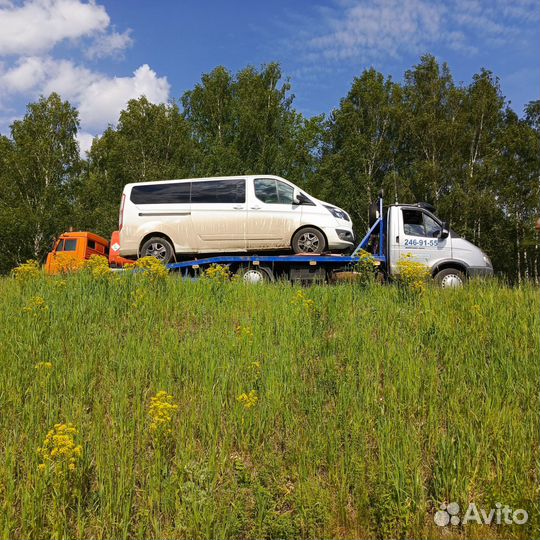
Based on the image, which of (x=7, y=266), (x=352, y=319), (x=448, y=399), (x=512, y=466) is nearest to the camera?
(x=512, y=466)

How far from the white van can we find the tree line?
54.6ft

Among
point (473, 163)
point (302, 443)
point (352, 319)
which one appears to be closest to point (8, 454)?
point (302, 443)

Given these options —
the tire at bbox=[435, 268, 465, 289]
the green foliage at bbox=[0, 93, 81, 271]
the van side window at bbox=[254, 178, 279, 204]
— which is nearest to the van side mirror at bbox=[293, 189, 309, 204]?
the van side window at bbox=[254, 178, 279, 204]

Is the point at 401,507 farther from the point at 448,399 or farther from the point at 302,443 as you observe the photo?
the point at 448,399

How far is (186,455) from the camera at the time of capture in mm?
2773

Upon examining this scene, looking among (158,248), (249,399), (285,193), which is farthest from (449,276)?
(249,399)

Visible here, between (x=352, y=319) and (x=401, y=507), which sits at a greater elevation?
(x=352, y=319)

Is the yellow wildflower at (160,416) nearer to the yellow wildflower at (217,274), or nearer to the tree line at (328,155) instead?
the yellow wildflower at (217,274)

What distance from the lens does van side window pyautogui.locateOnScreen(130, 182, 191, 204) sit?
Answer: 9523 mm

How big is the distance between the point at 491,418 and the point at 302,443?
145 cm

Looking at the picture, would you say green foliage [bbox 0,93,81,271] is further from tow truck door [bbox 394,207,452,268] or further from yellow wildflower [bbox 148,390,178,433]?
yellow wildflower [bbox 148,390,178,433]

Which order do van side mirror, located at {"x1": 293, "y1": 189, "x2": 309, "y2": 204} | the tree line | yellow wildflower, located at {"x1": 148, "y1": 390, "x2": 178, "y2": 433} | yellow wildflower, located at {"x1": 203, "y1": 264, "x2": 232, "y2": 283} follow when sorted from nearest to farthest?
yellow wildflower, located at {"x1": 148, "y1": 390, "x2": 178, "y2": 433} → yellow wildflower, located at {"x1": 203, "y1": 264, "x2": 232, "y2": 283} → van side mirror, located at {"x1": 293, "y1": 189, "x2": 309, "y2": 204} → the tree line

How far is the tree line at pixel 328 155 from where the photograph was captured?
24734 mm

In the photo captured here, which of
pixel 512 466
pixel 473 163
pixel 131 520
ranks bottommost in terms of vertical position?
pixel 131 520
